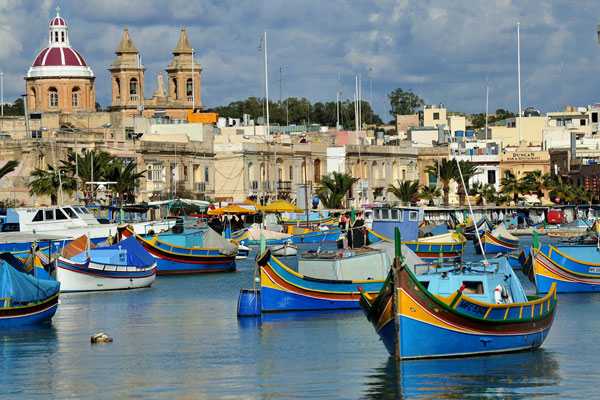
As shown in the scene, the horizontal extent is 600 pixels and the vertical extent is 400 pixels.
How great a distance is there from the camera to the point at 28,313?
36938 millimetres

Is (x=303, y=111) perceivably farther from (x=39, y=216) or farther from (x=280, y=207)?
(x=39, y=216)

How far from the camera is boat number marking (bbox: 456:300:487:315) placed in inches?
→ 1094

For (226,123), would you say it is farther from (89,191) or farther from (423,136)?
(89,191)

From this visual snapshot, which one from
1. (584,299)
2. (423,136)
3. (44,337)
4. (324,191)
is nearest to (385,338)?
(44,337)

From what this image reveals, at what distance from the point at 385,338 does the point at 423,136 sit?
106 m

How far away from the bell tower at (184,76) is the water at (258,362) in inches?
3569

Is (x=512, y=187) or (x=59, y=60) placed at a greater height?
(x=59, y=60)

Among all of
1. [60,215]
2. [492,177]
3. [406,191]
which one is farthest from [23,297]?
[492,177]

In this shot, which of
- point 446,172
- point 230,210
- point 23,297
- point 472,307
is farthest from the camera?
point 446,172

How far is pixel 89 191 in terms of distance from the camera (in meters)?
80.2

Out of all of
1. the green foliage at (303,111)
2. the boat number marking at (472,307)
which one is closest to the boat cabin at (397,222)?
the boat number marking at (472,307)

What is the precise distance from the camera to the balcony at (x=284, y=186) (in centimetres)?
10750

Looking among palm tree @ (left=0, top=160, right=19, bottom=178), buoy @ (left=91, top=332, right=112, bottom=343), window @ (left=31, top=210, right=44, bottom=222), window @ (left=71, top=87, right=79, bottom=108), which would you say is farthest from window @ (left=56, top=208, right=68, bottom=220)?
window @ (left=71, top=87, right=79, bottom=108)

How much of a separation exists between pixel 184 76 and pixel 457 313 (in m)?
108
